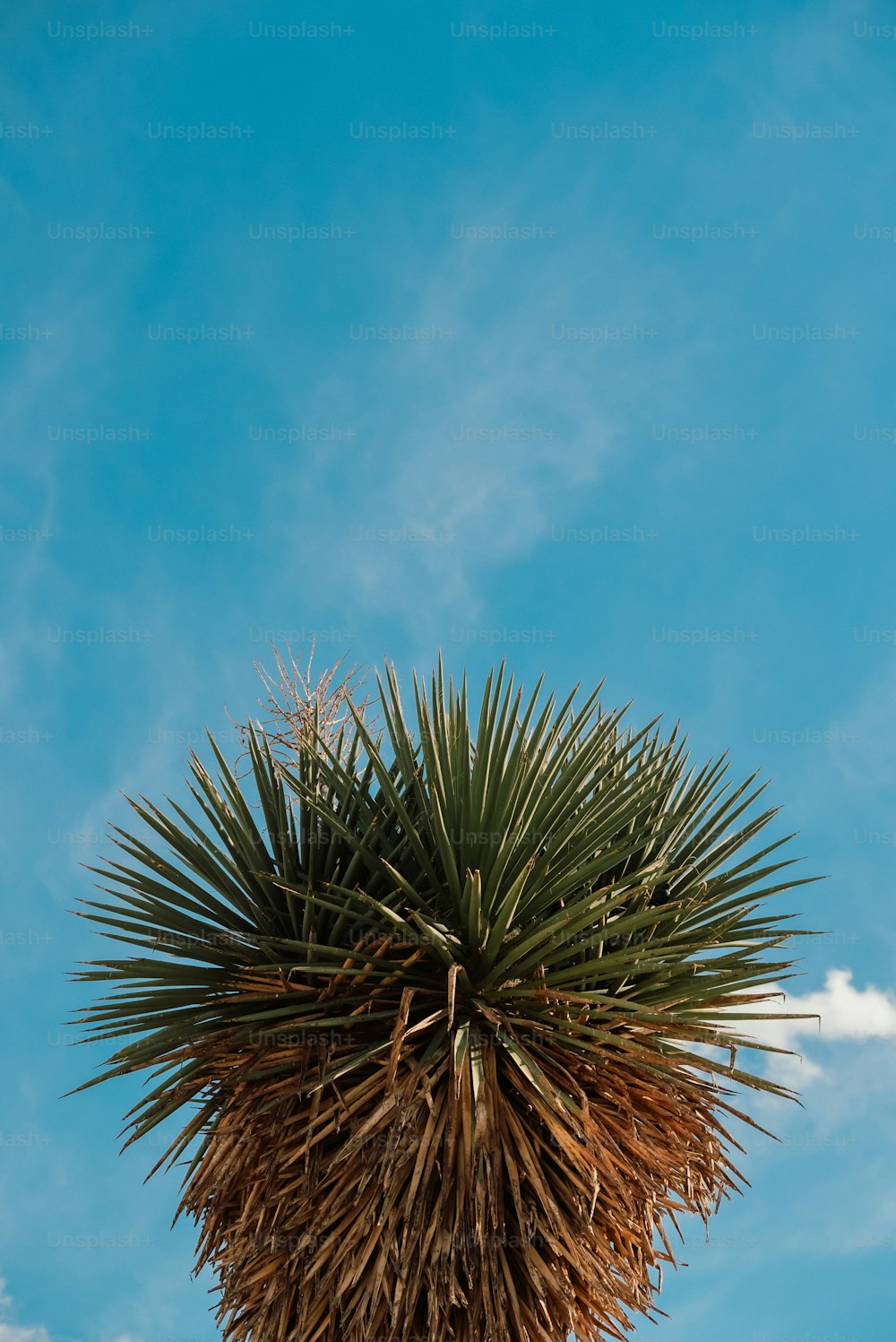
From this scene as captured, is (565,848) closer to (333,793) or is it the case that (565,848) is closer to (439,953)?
(439,953)

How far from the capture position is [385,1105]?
4539 mm

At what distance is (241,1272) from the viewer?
5.04 meters

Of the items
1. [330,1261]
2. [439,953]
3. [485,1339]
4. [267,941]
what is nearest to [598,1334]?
[485,1339]

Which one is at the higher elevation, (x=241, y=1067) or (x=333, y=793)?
(x=333, y=793)

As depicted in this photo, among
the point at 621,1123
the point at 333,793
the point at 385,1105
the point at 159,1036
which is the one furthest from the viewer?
the point at 333,793

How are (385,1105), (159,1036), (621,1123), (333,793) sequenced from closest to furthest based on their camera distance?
(385,1105), (621,1123), (159,1036), (333,793)

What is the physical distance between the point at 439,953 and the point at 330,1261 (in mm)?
1301

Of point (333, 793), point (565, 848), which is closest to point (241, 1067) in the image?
point (333, 793)

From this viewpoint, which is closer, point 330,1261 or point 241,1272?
point 330,1261

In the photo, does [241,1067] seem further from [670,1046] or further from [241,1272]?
[670,1046]

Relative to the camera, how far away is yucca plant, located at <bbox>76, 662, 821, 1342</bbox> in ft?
15.1

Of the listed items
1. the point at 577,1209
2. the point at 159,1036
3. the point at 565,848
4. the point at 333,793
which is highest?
the point at 333,793

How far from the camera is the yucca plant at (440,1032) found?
461 centimetres

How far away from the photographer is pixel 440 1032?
4.77 m
